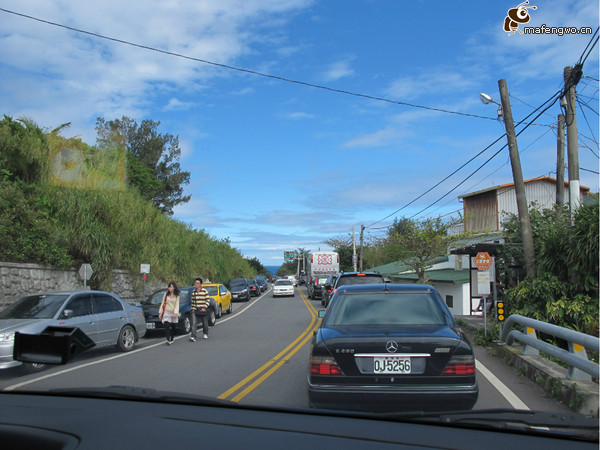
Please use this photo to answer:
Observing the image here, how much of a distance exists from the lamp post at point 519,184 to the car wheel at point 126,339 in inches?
388

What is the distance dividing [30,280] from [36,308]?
8383 mm

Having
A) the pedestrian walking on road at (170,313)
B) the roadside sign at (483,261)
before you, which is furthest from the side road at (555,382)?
the pedestrian walking on road at (170,313)

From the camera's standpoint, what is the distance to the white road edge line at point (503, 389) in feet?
20.1

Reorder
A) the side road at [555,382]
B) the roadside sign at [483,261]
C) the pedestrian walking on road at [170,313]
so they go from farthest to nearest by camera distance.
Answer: the pedestrian walking on road at [170,313] → the roadside sign at [483,261] → the side road at [555,382]

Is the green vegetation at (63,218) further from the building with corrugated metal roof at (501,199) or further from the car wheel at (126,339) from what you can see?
the building with corrugated metal roof at (501,199)

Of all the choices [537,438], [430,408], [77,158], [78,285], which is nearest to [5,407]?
[537,438]

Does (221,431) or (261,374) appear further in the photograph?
(261,374)

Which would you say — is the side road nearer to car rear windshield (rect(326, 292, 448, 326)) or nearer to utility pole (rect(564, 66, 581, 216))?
car rear windshield (rect(326, 292, 448, 326))

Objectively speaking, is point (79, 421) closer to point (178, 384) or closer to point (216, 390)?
point (216, 390)

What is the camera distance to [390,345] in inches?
184

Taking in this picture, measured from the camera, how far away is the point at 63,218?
20.7 metres

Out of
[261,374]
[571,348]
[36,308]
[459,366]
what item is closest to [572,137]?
[571,348]

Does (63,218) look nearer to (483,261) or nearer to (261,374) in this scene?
(261,374)

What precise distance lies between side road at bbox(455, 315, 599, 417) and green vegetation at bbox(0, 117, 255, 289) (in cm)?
1566
